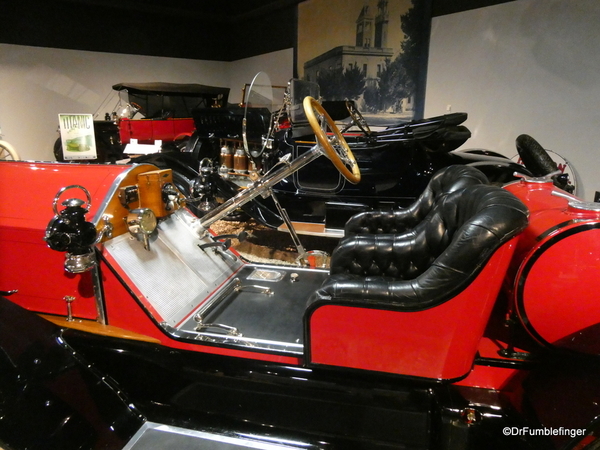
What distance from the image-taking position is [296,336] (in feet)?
5.69

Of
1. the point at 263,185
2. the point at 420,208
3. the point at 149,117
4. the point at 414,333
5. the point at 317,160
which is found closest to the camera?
the point at 414,333

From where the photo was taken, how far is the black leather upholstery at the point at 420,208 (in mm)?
2061

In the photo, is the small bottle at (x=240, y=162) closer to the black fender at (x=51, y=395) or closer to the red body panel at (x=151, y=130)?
the red body panel at (x=151, y=130)

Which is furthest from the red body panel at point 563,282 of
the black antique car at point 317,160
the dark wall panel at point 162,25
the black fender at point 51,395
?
the dark wall panel at point 162,25

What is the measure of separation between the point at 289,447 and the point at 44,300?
4.24 feet

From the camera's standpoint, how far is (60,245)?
1459 millimetres

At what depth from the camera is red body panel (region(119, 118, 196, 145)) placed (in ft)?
18.9

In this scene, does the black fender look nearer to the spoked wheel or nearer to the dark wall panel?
the spoked wheel

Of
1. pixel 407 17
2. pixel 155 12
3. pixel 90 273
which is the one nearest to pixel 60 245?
pixel 90 273

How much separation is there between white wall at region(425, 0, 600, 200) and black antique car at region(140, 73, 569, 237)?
0.61 meters

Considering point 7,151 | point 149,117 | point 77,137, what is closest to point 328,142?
point 77,137

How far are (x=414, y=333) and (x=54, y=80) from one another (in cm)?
627

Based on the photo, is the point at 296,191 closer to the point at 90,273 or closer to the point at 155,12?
the point at 90,273

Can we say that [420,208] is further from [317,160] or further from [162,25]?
[162,25]
